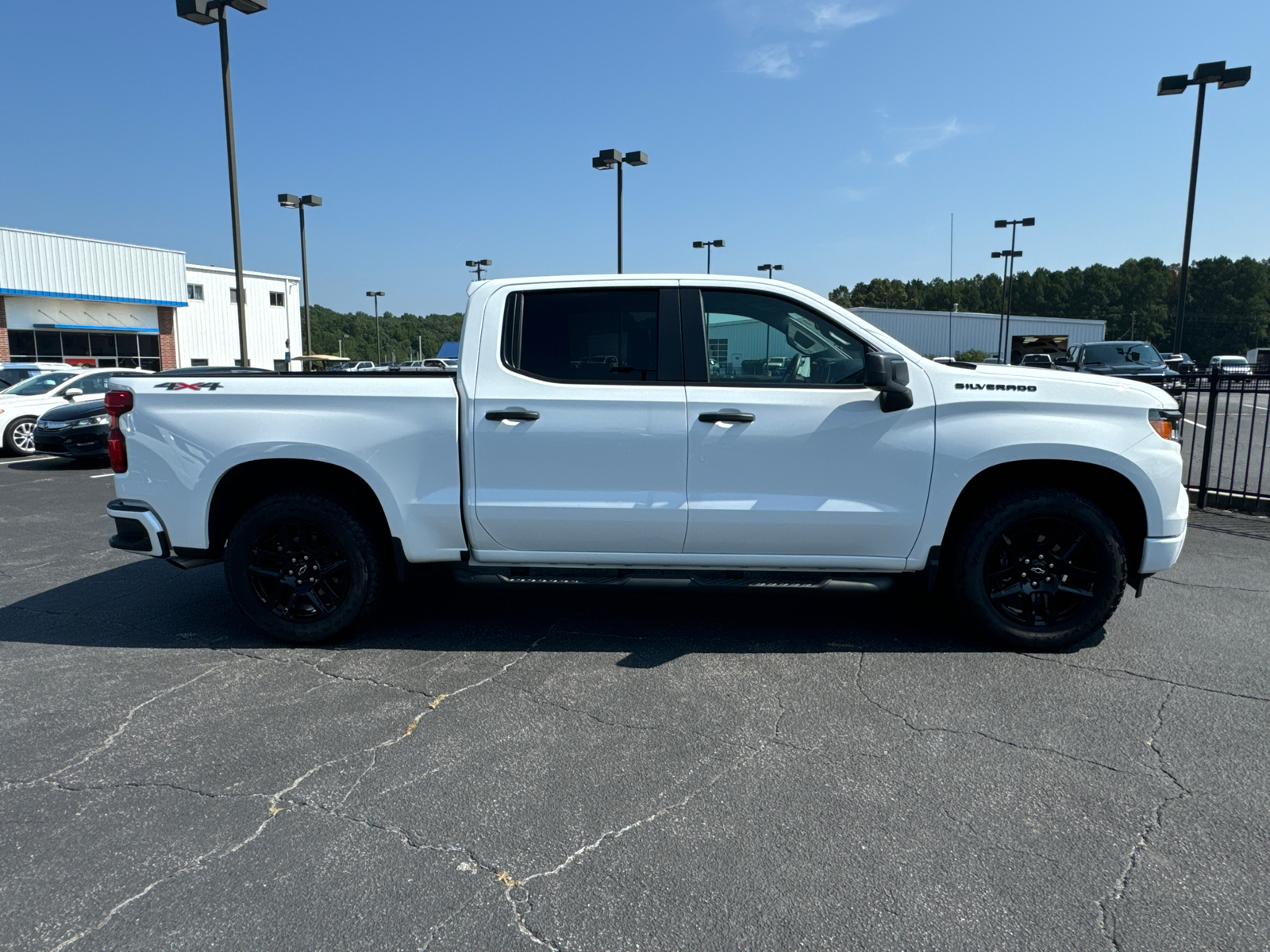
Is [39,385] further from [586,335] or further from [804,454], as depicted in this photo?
[804,454]

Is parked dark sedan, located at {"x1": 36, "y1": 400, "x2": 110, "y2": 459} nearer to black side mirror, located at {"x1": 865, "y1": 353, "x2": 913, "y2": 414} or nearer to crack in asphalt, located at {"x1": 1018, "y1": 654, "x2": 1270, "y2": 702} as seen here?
black side mirror, located at {"x1": 865, "y1": 353, "x2": 913, "y2": 414}

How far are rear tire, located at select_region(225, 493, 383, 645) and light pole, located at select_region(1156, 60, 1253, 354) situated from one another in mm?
18130

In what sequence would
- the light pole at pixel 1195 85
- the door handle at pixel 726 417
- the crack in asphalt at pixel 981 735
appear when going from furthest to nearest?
1. the light pole at pixel 1195 85
2. the door handle at pixel 726 417
3. the crack in asphalt at pixel 981 735

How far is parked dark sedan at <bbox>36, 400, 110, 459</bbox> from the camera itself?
12461 millimetres

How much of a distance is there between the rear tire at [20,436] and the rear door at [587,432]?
534 inches

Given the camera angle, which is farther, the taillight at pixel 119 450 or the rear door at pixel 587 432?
the taillight at pixel 119 450

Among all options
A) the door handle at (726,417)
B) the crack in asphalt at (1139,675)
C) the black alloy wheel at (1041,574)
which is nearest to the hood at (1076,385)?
the black alloy wheel at (1041,574)

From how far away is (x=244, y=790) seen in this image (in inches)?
118

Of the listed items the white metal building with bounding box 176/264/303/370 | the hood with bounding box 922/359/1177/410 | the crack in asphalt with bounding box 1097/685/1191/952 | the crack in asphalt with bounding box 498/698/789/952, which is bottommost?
the crack in asphalt with bounding box 498/698/789/952

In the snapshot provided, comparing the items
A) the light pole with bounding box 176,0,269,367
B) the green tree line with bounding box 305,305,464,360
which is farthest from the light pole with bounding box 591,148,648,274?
the green tree line with bounding box 305,305,464,360

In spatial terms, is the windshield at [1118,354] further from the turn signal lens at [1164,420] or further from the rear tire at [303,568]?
the rear tire at [303,568]

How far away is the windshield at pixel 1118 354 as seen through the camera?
65.8 ft

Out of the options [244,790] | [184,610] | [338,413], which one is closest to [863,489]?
[338,413]

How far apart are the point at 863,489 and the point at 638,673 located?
1.49 meters
